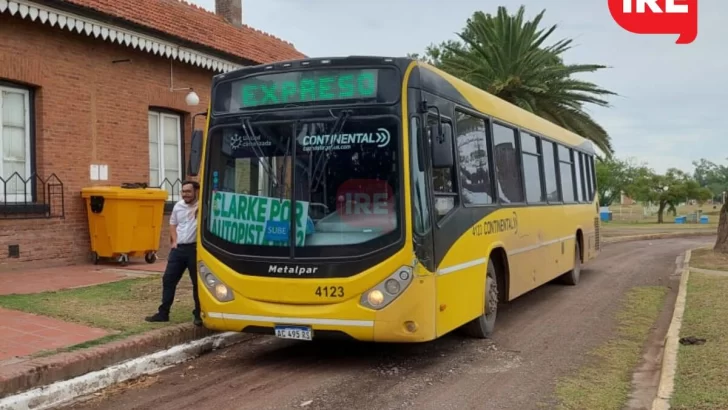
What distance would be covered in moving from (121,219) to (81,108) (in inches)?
86.5

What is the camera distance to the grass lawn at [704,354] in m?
5.45

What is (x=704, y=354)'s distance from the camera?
6820mm

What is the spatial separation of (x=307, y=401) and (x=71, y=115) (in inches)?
351

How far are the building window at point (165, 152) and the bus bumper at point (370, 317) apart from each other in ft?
30.1

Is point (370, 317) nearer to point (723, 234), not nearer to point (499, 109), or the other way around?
point (499, 109)

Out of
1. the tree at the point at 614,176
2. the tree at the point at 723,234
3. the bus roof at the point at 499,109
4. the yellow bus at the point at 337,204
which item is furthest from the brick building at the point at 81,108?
the tree at the point at 614,176

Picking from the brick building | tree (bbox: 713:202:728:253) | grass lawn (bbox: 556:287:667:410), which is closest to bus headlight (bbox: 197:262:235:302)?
grass lawn (bbox: 556:287:667:410)

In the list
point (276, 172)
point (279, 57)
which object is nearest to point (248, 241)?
point (276, 172)

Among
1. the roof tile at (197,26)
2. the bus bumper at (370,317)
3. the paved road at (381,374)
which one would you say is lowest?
the paved road at (381,374)

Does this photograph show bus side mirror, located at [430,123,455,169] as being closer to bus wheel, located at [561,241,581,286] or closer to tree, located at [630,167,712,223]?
bus wheel, located at [561,241,581,286]

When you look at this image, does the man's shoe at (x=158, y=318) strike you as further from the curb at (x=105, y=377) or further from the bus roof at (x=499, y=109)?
the bus roof at (x=499, y=109)

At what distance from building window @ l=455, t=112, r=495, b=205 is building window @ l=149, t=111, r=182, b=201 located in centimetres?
870

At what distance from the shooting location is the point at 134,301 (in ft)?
30.0

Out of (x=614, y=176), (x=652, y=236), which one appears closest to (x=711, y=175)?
(x=614, y=176)
